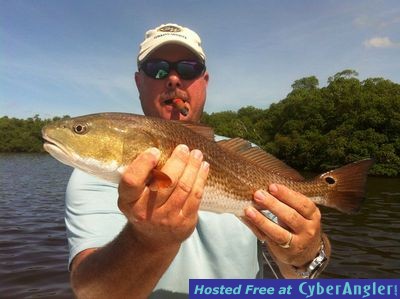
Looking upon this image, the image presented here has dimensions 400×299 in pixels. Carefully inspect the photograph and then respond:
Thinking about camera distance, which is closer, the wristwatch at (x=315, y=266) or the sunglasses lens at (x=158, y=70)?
the wristwatch at (x=315, y=266)

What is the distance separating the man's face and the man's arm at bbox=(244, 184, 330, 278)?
1628mm

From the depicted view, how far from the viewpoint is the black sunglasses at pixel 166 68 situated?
13.5ft

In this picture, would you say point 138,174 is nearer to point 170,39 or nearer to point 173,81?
point 173,81

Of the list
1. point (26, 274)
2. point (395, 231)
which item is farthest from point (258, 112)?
point (26, 274)

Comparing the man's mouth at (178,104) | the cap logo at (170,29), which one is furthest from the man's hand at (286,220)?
the cap logo at (170,29)

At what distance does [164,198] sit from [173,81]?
6.51 ft

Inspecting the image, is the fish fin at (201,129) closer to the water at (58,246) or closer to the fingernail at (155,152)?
the fingernail at (155,152)

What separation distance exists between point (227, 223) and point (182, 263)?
1.78 ft

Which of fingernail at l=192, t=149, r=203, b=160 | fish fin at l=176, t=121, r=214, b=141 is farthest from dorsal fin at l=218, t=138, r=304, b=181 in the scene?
fingernail at l=192, t=149, r=203, b=160

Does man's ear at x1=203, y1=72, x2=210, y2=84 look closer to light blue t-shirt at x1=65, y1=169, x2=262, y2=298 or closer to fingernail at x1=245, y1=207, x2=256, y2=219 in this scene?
light blue t-shirt at x1=65, y1=169, x2=262, y2=298

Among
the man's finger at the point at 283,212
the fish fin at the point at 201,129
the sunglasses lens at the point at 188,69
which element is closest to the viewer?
the man's finger at the point at 283,212

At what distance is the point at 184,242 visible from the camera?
3260 mm

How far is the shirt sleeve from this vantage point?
309 cm

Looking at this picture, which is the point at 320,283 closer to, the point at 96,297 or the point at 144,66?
the point at 96,297
